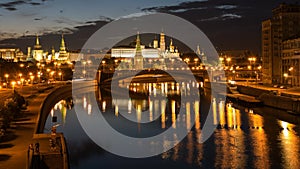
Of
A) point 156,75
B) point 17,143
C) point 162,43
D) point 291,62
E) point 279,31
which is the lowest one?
point 17,143

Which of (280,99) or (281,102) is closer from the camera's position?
(281,102)

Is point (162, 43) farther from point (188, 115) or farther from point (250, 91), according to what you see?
point (188, 115)

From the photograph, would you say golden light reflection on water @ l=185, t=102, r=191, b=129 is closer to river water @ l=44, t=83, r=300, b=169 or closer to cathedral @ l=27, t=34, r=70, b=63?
river water @ l=44, t=83, r=300, b=169

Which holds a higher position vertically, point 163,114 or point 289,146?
point 163,114

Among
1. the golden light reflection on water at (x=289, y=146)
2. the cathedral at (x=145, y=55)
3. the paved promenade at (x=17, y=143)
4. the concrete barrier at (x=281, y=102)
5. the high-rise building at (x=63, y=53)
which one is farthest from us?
the high-rise building at (x=63, y=53)

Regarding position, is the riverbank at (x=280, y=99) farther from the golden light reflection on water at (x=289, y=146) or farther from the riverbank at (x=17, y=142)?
the riverbank at (x=17, y=142)

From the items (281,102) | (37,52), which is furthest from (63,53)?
(281,102)

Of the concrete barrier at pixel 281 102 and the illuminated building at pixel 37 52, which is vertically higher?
the illuminated building at pixel 37 52

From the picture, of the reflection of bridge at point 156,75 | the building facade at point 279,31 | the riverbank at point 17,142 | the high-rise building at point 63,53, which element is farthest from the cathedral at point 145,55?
the riverbank at point 17,142

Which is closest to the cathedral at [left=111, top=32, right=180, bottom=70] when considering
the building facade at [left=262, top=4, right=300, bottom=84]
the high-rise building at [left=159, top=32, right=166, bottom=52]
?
the high-rise building at [left=159, top=32, right=166, bottom=52]
